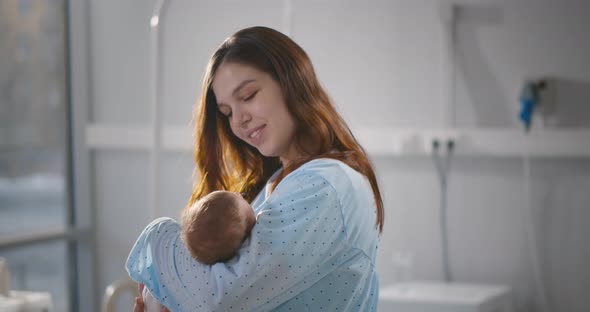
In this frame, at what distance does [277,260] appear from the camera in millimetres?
979

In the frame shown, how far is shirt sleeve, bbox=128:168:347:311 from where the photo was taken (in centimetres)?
98

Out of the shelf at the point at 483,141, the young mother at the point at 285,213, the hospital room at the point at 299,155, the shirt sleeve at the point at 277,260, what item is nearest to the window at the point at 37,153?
the hospital room at the point at 299,155

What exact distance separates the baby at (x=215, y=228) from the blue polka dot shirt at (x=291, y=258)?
1cm

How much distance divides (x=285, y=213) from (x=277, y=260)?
64 millimetres

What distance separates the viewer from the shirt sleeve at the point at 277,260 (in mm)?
981

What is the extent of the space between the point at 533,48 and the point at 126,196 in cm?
187

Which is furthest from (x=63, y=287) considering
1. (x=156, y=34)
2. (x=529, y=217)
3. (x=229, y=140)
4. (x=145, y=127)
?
(x=229, y=140)

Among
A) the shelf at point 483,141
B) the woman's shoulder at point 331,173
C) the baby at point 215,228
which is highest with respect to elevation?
the woman's shoulder at point 331,173

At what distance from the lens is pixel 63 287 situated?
3494 mm

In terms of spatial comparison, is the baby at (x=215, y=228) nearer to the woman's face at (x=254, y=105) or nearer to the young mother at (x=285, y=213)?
the young mother at (x=285, y=213)

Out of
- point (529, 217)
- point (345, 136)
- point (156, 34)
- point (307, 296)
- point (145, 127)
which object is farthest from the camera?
point (145, 127)

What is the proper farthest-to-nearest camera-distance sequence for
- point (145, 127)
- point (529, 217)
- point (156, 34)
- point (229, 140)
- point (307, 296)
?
1. point (145, 127)
2. point (529, 217)
3. point (156, 34)
4. point (229, 140)
5. point (307, 296)

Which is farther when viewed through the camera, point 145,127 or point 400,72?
point 145,127

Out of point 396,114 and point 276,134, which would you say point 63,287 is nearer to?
point 396,114
